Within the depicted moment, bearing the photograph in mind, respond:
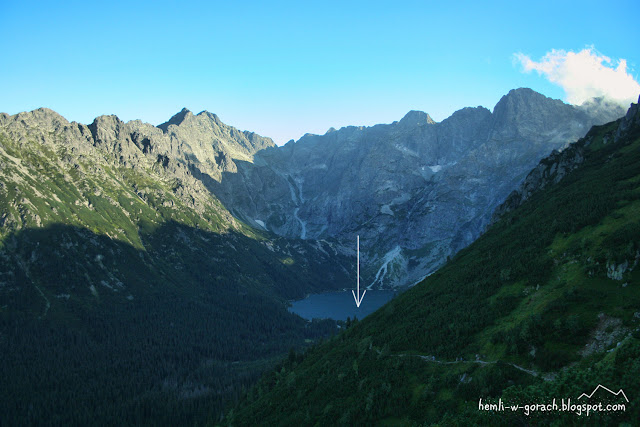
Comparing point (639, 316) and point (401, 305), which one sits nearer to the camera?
point (639, 316)

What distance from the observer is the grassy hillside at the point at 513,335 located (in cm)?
3703

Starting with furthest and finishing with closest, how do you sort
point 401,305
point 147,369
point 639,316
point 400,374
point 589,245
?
point 147,369 < point 401,305 < point 589,245 < point 400,374 < point 639,316

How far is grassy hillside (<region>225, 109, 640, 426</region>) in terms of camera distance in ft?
121

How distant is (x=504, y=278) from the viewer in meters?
80.8

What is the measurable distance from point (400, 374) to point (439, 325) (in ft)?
50.3

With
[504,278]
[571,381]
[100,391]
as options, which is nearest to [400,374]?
[504,278]

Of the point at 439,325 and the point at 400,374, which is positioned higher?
the point at 439,325

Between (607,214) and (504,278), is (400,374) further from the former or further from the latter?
(607,214)

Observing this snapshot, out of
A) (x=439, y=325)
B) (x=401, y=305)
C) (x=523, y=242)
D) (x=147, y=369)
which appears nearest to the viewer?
(x=439, y=325)

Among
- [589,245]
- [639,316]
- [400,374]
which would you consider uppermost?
[589,245]

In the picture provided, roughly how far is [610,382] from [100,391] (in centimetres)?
18492

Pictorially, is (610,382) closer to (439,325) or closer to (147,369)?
(439,325)

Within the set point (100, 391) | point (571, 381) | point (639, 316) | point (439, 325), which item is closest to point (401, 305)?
point (439, 325)

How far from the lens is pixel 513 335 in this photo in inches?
2184
